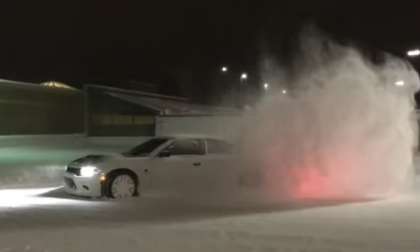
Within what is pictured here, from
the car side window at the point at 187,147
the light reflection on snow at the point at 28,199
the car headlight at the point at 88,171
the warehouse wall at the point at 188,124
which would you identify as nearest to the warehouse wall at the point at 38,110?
the warehouse wall at the point at 188,124

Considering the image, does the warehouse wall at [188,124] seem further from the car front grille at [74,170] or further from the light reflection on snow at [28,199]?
the car front grille at [74,170]

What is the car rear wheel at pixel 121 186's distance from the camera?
1362 cm

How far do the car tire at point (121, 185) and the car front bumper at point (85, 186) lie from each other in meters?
0.18

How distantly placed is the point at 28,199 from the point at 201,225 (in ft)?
16.1

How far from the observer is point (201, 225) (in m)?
10.3

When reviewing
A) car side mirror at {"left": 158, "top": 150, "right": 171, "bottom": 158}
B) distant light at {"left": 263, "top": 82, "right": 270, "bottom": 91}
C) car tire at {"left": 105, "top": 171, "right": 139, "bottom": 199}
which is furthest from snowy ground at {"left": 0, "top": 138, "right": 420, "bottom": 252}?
distant light at {"left": 263, "top": 82, "right": 270, "bottom": 91}

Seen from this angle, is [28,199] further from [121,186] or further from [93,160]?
[121,186]

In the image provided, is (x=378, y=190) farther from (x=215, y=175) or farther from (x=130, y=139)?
(x=130, y=139)

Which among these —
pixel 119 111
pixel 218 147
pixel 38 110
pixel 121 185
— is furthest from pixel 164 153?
pixel 38 110

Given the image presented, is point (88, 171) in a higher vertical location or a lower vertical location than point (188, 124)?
lower

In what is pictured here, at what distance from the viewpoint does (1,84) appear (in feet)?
156

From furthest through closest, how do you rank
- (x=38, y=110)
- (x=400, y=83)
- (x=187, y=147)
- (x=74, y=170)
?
(x=38, y=110) < (x=400, y=83) < (x=187, y=147) < (x=74, y=170)

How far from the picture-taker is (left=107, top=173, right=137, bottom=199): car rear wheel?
13.6 metres

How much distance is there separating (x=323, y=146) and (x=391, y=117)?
5.56 feet
